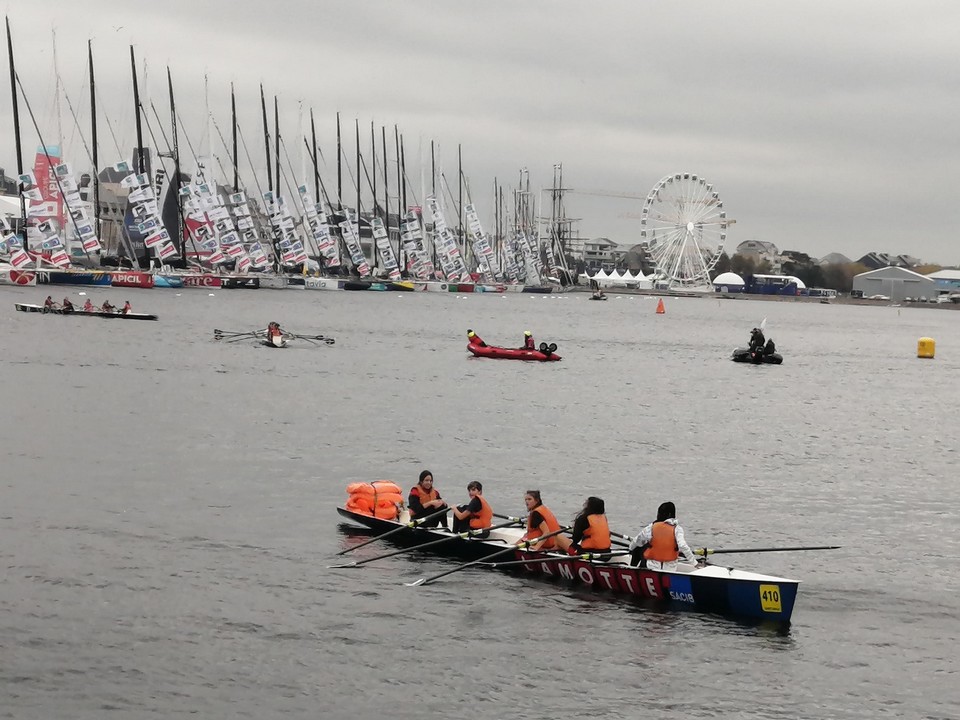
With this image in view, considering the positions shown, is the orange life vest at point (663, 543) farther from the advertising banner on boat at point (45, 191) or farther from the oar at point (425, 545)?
the advertising banner on boat at point (45, 191)

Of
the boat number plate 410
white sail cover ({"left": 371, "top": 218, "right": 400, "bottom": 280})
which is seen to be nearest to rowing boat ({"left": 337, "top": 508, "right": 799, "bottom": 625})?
the boat number plate 410

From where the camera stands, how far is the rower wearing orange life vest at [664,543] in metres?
24.7

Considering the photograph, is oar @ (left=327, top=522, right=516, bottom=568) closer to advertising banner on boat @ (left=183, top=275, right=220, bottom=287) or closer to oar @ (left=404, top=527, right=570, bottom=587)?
oar @ (left=404, top=527, right=570, bottom=587)

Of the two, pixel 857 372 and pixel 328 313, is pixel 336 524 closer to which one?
pixel 857 372

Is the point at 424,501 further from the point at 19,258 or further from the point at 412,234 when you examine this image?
the point at 412,234

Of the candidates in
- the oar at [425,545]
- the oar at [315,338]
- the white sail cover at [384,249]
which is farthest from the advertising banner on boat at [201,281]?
the oar at [425,545]

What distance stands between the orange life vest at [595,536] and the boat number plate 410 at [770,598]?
3521 millimetres

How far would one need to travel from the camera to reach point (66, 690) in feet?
64.2

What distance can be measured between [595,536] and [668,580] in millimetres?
1958

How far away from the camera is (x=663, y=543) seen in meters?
24.8

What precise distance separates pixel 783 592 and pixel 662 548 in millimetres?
2526

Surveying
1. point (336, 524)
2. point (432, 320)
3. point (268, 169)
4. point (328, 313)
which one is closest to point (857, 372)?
point (432, 320)

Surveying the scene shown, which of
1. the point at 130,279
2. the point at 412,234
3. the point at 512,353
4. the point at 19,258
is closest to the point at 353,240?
the point at 412,234

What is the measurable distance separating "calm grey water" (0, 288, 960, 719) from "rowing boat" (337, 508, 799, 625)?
48 centimetres
